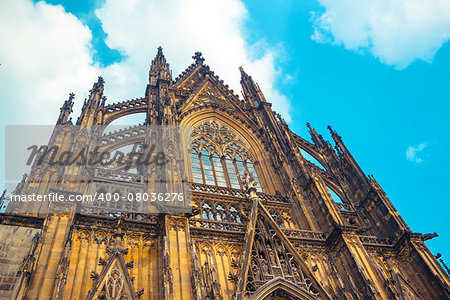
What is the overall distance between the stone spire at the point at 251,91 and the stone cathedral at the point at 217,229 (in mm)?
2684

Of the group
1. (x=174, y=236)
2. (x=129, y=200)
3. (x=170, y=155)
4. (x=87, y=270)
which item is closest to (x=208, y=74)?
(x=170, y=155)

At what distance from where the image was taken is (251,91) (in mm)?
27000

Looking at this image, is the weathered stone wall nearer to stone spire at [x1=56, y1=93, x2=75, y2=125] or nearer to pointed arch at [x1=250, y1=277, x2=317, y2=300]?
stone spire at [x1=56, y1=93, x2=75, y2=125]

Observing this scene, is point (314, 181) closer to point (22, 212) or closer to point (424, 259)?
point (424, 259)

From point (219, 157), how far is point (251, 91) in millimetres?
8307

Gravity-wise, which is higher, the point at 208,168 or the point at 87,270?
the point at 208,168

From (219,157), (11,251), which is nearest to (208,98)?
(219,157)

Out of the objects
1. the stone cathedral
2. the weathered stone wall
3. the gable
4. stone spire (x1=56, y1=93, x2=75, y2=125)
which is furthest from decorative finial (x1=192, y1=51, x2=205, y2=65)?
the weathered stone wall

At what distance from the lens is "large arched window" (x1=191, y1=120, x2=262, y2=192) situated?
746 inches

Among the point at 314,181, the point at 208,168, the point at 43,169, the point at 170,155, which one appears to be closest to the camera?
the point at 43,169

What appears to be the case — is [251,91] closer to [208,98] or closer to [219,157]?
A: [208,98]

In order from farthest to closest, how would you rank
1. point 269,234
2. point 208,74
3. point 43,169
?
1. point 208,74
2. point 269,234
3. point 43,169

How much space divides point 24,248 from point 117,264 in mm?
3032

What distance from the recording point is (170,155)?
16078mm
